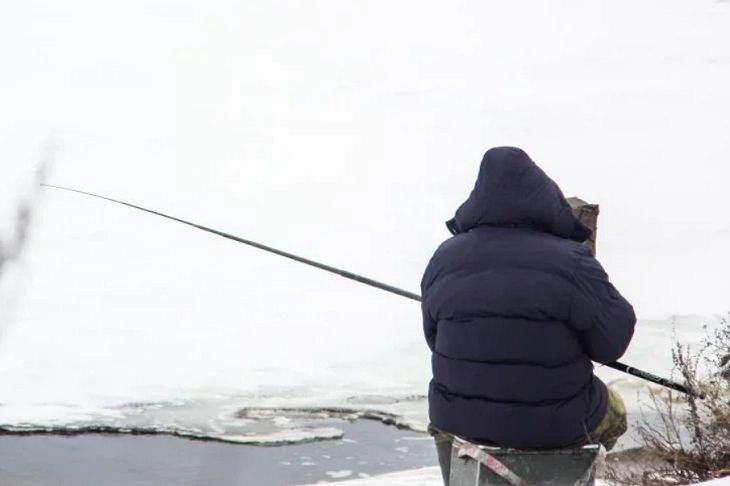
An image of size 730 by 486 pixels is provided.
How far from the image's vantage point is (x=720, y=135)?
34.1 ft

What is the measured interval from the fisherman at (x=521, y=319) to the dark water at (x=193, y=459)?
111 inches

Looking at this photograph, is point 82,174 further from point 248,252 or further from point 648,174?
point 648,174

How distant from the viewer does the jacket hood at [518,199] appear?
111 inches

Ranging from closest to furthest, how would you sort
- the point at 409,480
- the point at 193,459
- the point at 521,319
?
the point at 521,319 → the point at 409,480 → the point at 193,459

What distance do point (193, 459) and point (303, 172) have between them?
451 cm

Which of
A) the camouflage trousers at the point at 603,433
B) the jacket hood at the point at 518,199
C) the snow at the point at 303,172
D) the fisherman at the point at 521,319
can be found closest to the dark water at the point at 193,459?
the snow at the point at 303,172

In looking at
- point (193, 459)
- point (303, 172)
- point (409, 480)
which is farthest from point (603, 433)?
point (303, 172)

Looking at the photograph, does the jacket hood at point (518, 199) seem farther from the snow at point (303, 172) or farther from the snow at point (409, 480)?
the snow at point (303, 172)

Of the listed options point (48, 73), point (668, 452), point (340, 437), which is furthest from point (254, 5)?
point (668, 452)

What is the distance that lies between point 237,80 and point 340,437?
5.72 m

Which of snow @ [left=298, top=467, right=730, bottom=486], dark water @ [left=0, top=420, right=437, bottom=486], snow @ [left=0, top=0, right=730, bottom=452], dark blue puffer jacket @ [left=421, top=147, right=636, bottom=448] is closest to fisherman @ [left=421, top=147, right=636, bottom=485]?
dark blue puffer jacket @ [left=421, top=147, right=636, bottom=448]

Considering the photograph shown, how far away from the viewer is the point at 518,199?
2.82 metres

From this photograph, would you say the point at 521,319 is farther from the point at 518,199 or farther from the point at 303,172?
the point at 303,172

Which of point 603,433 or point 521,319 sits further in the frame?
point 603,433
